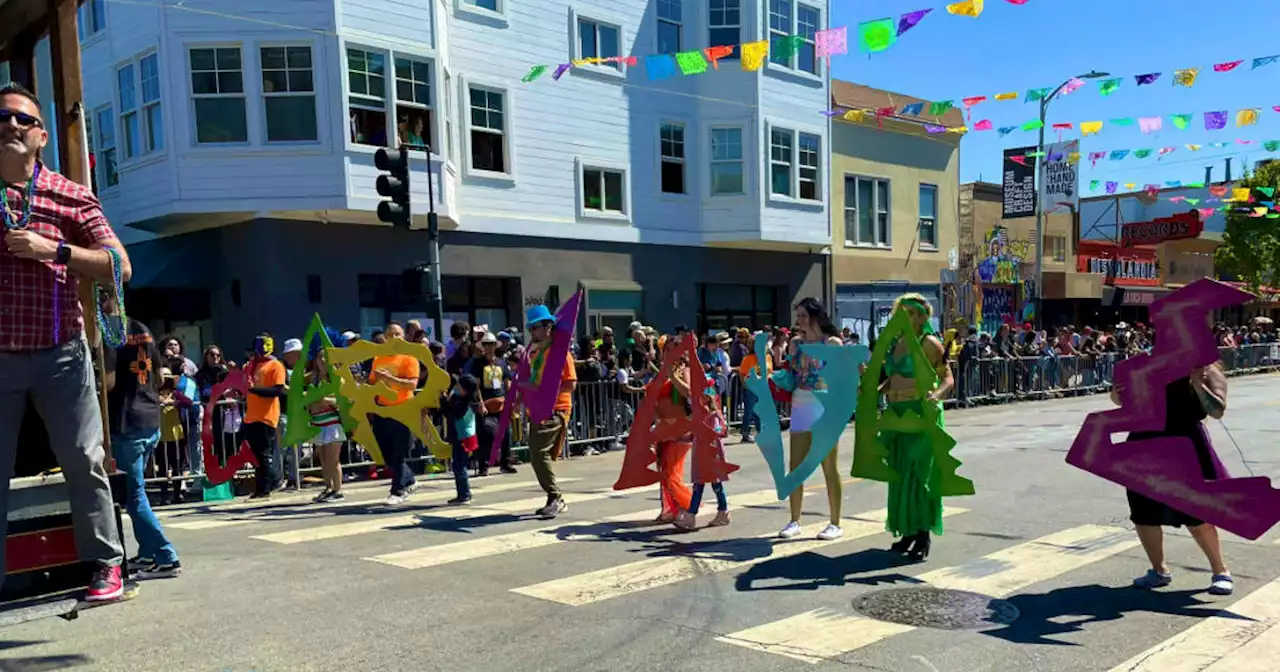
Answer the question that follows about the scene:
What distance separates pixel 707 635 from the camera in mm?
4641

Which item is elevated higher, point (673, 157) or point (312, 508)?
point (673, 157)

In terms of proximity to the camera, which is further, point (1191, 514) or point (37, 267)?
point (1191, 514)

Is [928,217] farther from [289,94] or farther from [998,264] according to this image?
[289,94]

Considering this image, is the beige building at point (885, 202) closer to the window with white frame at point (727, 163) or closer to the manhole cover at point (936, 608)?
the window with white frame at point (727, 163)

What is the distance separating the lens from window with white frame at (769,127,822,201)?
2194cm

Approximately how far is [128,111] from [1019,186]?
24455 millimetres

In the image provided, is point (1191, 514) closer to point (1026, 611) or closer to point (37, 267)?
point (1026, 611)

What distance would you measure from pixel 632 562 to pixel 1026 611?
2491mm

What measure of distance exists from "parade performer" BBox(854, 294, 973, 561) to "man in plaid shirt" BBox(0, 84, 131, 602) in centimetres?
467

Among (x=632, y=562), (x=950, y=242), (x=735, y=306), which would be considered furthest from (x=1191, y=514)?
(x=950, y=242)

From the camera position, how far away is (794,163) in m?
22.2

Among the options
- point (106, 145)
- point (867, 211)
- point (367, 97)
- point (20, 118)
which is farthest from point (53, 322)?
point (867, 211)

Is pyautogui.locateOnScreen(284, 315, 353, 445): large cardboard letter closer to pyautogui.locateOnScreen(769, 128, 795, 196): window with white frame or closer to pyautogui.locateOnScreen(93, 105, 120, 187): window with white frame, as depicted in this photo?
pyautogui.locateOnScreen(93, 105, 120, 187): window with white frame

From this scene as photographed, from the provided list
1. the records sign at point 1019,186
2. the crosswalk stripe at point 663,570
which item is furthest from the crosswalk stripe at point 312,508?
the records sign at point 1019,186
